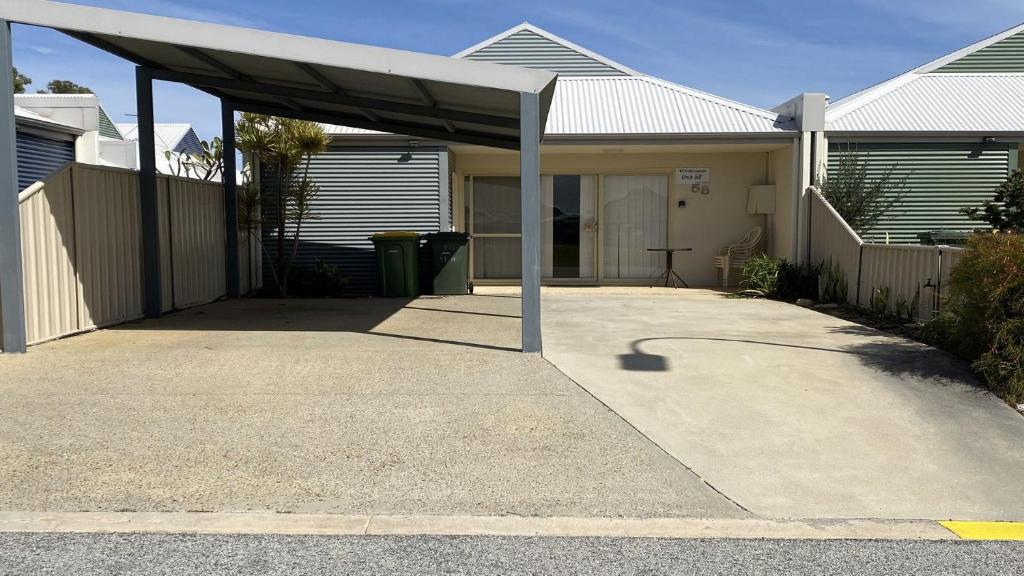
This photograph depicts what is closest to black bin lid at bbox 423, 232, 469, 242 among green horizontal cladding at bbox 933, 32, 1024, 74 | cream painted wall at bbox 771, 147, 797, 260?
cream painted wall at bbox 771, 147, 797, 260

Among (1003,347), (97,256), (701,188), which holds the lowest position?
(1003,347)

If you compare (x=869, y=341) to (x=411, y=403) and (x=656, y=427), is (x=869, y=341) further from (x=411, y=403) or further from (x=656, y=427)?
(x=411, y=403)

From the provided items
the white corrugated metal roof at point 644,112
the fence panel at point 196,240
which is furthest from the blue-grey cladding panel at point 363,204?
the fence panel at point 196,240

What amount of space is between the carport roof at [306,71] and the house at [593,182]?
6.04 feet

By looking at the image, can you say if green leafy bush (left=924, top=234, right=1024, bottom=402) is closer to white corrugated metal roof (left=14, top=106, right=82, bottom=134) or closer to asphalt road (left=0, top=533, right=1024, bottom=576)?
asphalt road (left=0, top=533, right=1024, bottom=576)

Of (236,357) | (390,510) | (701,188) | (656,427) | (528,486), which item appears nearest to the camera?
(390,510)

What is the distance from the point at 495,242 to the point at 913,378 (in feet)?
32.5

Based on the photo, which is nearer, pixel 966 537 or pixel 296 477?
pixel 966 537

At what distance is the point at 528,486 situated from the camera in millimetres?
4520

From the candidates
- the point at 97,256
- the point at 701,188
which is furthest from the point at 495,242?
the point at 97,256

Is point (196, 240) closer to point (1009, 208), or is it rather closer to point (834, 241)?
point (834, 241)

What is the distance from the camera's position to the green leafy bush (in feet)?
21.0

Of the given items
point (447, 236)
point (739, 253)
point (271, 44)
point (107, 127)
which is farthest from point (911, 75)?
point (107, 127)

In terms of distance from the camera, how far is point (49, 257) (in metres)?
8.12
